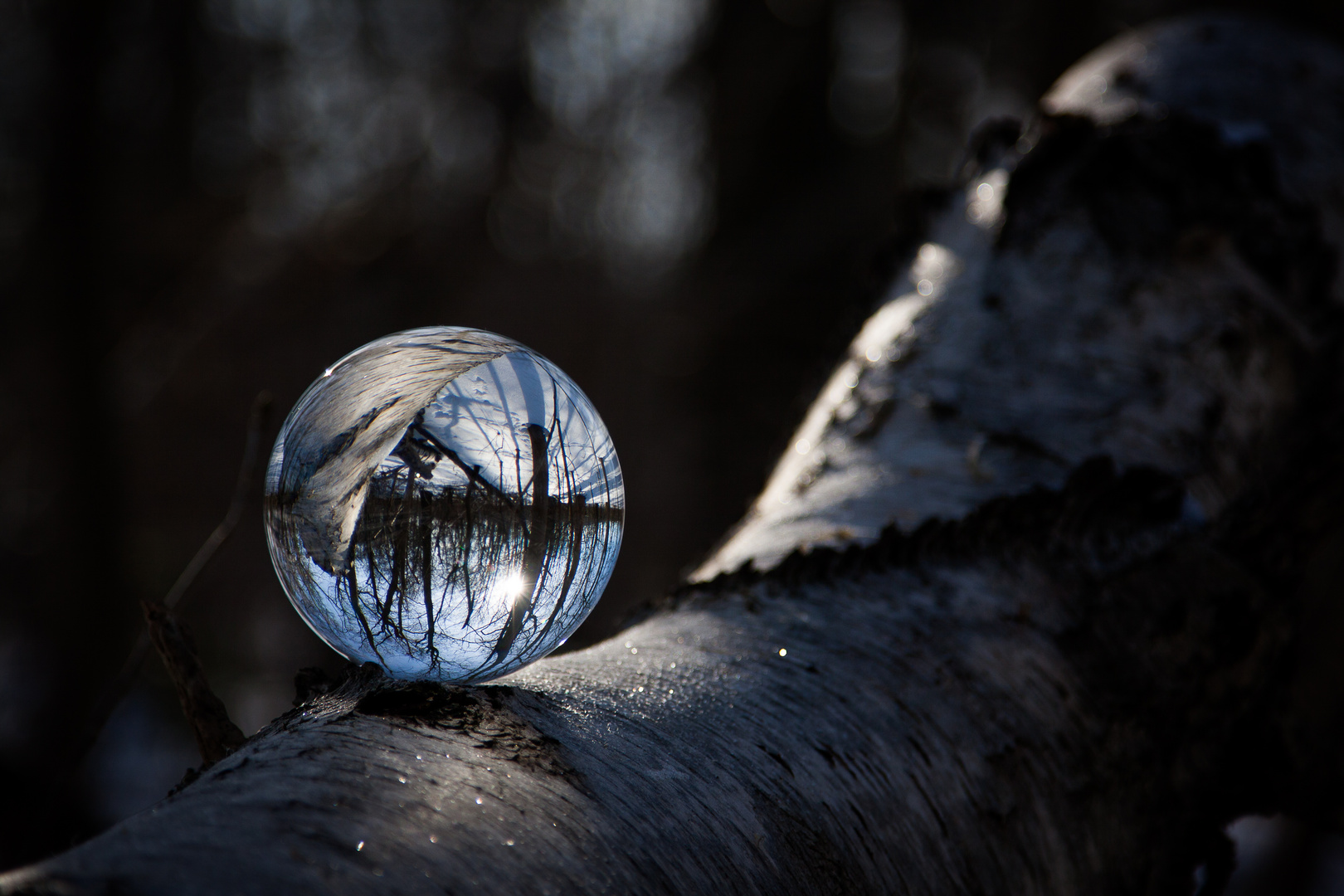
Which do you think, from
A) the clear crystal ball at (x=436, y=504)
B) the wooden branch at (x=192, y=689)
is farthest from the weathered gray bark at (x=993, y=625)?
the wooden branch at (x=192, y=689)

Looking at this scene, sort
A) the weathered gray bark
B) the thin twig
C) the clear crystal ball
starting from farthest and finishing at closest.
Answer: the thin twig
the clear crystal ball
the weathered gray bark

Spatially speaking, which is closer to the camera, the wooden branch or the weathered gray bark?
the weathered gray bark

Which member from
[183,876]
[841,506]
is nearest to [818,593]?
[841,506]

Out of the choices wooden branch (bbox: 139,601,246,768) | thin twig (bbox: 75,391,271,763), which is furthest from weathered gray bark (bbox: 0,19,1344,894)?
thin twig (bbox: 75,391,271,763)

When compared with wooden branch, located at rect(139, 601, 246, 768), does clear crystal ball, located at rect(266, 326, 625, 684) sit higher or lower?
higher

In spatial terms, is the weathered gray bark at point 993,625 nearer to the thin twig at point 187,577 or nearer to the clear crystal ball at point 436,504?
the clear crystal ball at point 436,504

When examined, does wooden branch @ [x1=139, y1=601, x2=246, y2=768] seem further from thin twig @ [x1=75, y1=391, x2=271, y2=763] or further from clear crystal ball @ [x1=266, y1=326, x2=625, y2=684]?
thin twig @ [x1=75, y1=391, x2=271, y2=763]

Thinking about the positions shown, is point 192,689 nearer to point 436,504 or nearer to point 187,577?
point 436,504

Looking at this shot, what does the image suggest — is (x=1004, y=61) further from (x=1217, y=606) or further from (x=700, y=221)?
(x=1217, y=606)
